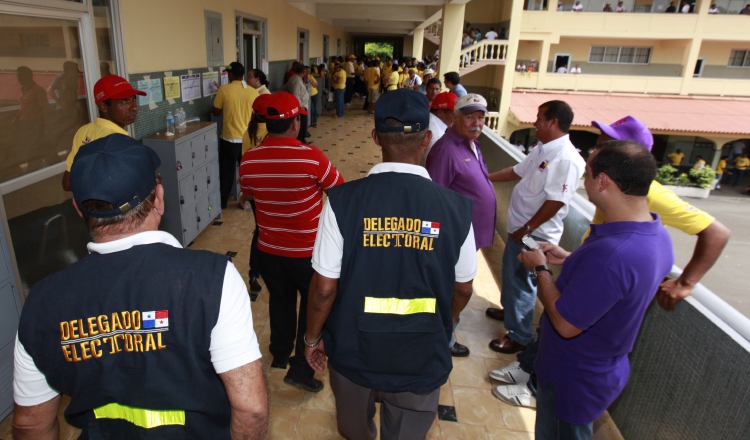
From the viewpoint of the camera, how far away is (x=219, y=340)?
3.22 ft

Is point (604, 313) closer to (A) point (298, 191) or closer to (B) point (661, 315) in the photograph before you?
(B) point (661, 315)

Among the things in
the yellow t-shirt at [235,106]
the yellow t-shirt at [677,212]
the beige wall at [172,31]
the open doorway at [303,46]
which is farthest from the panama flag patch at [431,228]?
the open doorway at [303,46]

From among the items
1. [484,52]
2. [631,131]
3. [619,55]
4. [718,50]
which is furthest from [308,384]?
[718,50]

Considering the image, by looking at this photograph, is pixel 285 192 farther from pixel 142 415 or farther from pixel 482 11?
pixel 482 11

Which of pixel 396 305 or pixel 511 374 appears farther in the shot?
pixel 511 374

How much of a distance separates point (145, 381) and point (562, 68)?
2123cm

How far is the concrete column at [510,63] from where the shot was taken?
16.3 meters

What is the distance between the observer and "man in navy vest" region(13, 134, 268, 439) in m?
0.94

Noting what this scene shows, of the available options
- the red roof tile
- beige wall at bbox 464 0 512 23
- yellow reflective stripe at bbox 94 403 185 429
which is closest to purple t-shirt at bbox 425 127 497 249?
yellow reflective stripe at bbox 94 403 185 429

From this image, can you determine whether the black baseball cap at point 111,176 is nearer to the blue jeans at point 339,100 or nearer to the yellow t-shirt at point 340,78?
the yellow t-shirt at point 340,78

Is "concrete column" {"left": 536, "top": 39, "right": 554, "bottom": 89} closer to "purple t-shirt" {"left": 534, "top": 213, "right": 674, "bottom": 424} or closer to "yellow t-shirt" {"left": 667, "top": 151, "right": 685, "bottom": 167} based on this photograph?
"yellow t-shirt" {"left": 667, "top": 151, "right": 685, "bottom": 167}

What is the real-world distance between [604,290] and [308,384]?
1.79 metres

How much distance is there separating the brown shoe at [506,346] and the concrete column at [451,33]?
885cm

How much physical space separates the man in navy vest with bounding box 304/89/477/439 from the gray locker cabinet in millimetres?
3008
